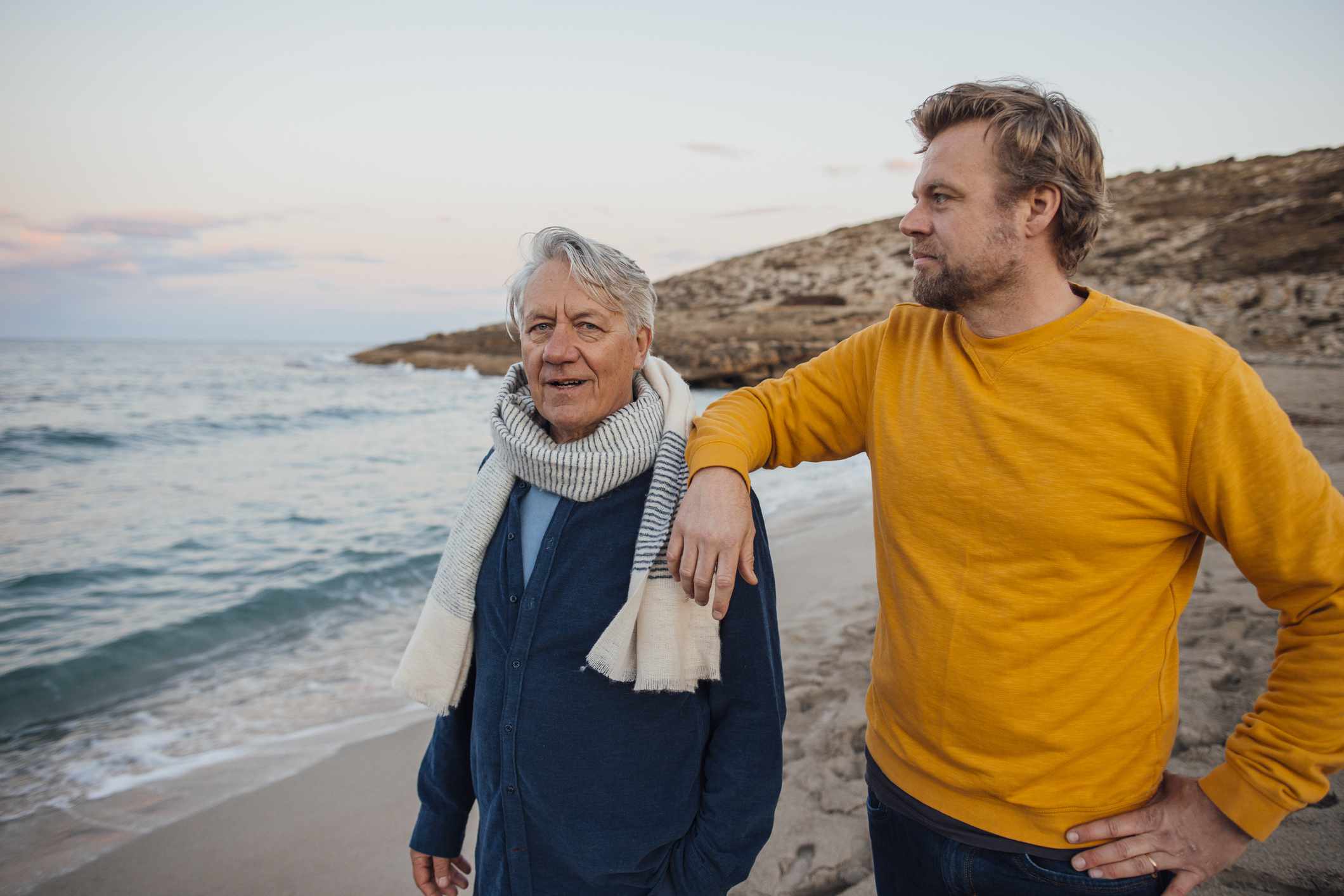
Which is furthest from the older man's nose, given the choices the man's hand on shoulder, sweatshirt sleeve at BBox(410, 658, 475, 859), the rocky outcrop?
the rocky outcrop

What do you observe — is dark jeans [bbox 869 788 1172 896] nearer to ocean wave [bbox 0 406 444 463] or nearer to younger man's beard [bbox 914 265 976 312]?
younger man's beard [bbox 914 265 976 312]

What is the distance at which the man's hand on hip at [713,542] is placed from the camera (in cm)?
147

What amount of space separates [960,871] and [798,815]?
1702 mm

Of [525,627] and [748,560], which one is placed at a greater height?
[748,560]

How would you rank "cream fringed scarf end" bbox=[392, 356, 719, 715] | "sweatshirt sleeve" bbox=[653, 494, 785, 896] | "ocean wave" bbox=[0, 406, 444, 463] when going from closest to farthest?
"cream fringed scarf end" bbox=[392, 356, 719, 715] < "sweatshirt sleeve" bbox=[653, 494, 785, 896] < "ocean wave" bbox=[0, 406, 444, 463]

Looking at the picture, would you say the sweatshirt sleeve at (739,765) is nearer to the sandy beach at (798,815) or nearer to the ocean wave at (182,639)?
the sandy beach at (798,815)

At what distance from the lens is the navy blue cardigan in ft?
5.69

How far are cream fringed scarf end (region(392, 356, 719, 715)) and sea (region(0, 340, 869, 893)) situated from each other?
303 centimetres

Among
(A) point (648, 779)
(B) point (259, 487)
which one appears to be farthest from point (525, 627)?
(B) point (259, 487)

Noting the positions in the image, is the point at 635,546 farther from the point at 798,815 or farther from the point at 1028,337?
the point at 798,815

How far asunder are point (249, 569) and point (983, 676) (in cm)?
835

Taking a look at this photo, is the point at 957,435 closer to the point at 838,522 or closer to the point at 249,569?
the point at 838,522

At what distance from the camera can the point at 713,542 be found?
1.46 m

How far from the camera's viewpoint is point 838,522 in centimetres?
Answer: 816
